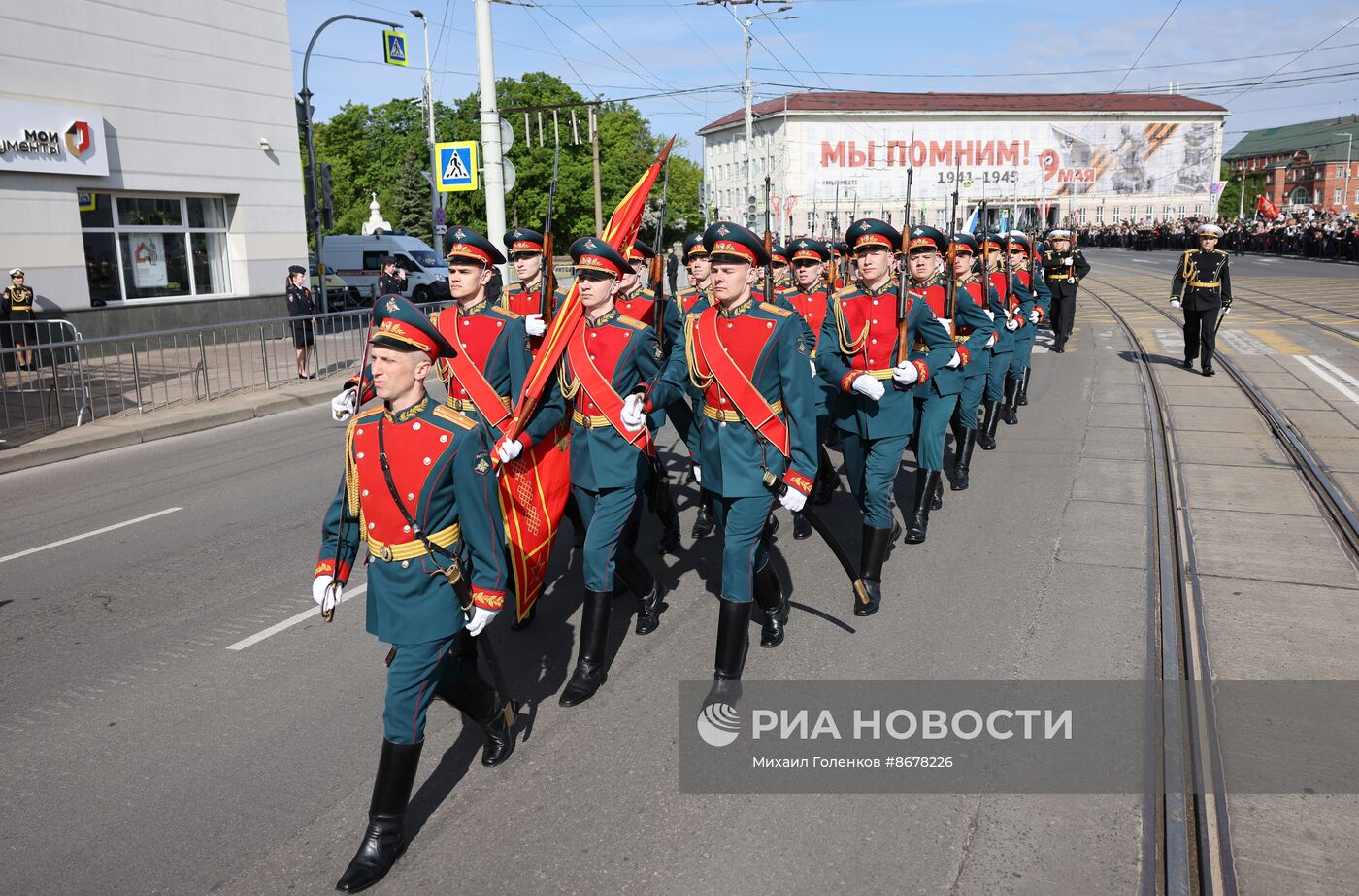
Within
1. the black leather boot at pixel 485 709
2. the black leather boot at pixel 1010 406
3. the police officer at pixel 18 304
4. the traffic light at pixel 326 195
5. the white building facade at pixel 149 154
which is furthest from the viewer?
the traffic light at pixel 326 195

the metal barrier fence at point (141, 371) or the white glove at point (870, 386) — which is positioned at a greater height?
the white glove at point (870, 386)

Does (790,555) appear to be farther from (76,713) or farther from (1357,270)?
(1357,270)

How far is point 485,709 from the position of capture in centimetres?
412

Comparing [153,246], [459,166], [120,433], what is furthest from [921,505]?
[153,246]

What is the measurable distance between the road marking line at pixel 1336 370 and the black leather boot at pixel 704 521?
10.3m

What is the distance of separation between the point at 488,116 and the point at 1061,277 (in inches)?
386

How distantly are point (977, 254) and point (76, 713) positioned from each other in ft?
26.8

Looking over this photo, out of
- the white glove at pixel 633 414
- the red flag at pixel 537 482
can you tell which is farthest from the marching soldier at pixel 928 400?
the white glove at pixel 633 414

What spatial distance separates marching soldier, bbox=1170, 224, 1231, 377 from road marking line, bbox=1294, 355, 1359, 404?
1425mm

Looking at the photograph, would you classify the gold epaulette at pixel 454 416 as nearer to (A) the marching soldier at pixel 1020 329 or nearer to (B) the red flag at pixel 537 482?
(B) the red flag at pixel 537 482

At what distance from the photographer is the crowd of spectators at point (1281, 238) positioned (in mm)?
45188

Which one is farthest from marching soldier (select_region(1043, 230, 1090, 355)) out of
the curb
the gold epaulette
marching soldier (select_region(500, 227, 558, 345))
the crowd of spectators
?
the crowd of spectators

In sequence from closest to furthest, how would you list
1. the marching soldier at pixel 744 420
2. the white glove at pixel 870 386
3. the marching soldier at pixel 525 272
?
1. the marching soldier at pixel 744 420
2. the white glove at pixel 870 386
3. the marching soldier at pixel 525 272

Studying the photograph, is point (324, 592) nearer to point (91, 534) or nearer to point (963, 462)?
point (91, 534)
